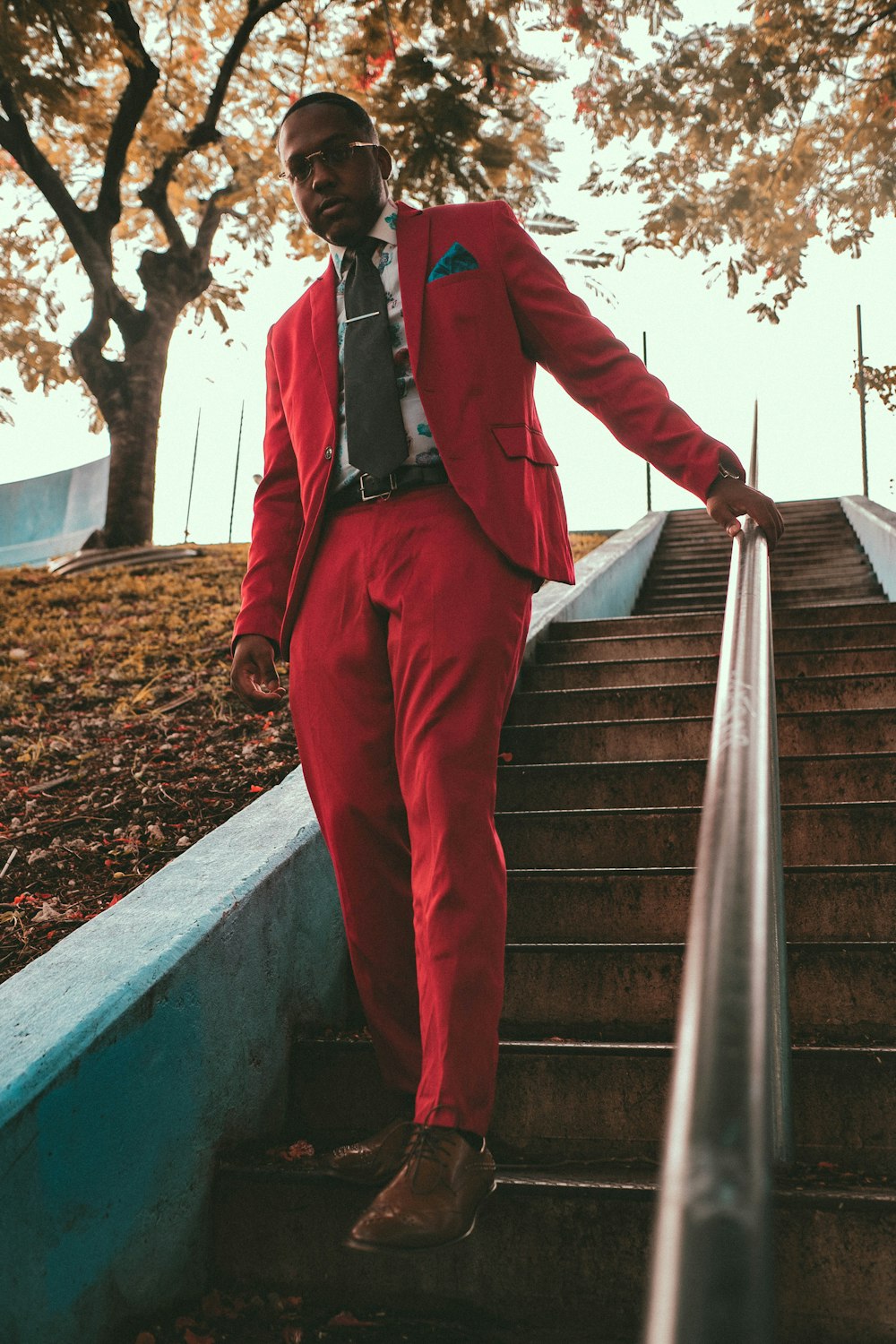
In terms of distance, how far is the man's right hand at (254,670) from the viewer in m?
2.06

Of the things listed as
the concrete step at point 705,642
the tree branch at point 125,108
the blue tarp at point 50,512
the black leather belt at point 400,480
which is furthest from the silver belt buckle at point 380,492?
the blue tarp at point 50,512

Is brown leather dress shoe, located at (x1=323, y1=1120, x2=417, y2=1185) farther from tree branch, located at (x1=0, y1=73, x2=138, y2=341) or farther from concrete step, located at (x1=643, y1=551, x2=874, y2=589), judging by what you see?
tree branch, located at (x1=0, y1=73, x2=138, y2=341)

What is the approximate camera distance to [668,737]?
3.63 metres

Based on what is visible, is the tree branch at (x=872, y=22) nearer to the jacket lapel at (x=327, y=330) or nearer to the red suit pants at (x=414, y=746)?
the jacket lapel at (x=327, y=330)

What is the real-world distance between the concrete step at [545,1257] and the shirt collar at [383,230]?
174 cm

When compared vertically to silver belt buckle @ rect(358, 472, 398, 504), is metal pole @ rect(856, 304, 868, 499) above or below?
above

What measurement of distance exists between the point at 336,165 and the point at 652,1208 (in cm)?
194

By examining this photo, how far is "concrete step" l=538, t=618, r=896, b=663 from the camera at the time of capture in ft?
14.8

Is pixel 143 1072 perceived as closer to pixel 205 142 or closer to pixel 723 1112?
pixel 723 1112

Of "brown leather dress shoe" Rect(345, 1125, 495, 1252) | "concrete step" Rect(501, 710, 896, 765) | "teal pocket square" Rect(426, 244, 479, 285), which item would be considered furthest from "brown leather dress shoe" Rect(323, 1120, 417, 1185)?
"concrete step" Rect(501, 710, 896, 765)

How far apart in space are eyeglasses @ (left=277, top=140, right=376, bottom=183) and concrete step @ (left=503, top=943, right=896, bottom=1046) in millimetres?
1736

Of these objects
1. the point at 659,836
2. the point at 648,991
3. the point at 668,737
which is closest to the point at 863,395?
the point at 668,737

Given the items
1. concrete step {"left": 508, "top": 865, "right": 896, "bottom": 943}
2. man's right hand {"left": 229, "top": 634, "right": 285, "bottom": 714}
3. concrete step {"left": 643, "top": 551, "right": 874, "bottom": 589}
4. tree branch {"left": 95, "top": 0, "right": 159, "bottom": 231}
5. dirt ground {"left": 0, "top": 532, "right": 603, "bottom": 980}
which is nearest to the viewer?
man's right hand {"left": 229, "top": 634, "right": 285, "bottom": 714}

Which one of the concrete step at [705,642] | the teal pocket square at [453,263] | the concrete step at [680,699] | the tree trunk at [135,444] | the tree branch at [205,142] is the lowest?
the concrete step at [680,699]
